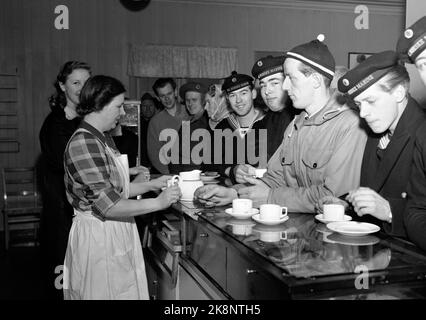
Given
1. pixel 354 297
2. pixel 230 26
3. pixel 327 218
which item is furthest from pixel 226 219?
pixel 230 26

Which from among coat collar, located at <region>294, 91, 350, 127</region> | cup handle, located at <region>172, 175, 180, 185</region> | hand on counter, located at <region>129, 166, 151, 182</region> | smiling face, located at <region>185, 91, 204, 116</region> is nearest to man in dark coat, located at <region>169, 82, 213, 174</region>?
smiling face, located at <region>185, 91, 204, 116</region>

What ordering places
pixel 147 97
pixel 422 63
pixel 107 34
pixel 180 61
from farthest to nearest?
pixel 180 61 → pixel 107 34 → pixel 147 97 → pixel 422 63

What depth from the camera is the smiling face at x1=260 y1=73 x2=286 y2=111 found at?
2772mm

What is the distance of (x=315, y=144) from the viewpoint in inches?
80.4

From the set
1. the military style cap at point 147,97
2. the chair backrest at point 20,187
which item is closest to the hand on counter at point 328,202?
the military style cap at point 147,97

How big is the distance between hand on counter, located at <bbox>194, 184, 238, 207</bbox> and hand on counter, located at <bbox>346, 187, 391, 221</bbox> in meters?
0.76

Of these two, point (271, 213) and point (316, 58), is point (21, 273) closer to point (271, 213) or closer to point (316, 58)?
point (271, 213)

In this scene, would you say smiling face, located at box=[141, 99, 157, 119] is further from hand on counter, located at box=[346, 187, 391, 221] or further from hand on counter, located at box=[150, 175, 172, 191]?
hand on counter, located at box=[346, 187, 391, 221]

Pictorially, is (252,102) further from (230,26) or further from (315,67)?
(230,26)

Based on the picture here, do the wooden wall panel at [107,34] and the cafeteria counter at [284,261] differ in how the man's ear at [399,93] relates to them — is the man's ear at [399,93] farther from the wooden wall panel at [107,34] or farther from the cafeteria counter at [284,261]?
the wooden wall panel at [107,34]

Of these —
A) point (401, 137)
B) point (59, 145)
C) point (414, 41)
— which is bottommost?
point (59, 145)

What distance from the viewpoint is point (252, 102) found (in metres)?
3.34

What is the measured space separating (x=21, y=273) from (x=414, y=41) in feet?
14.8

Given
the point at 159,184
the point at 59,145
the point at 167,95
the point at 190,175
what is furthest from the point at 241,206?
the point at 167,95
